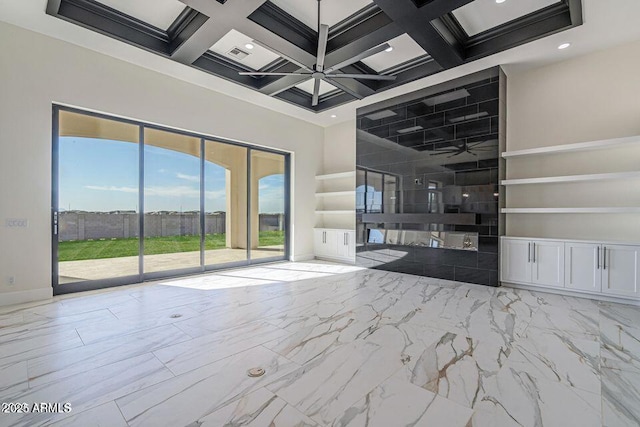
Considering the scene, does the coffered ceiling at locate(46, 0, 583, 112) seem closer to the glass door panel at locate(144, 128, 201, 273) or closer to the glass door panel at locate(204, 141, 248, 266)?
the glass door panel at locate(144, 128, 201, 273)

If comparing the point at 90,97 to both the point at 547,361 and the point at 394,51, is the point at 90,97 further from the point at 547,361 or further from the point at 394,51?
the point at 547,361

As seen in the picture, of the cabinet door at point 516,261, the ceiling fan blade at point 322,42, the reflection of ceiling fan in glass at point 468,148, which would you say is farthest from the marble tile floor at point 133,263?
the cabinet door at point 516,261

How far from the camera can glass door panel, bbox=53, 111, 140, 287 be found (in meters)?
4.15

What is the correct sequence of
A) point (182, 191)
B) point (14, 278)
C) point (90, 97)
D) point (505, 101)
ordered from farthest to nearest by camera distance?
point (182, 191)
point (505, 101)
point (90, 97)
point (14, 278)

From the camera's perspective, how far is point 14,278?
3.64m

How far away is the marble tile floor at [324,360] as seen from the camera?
170 centimetres

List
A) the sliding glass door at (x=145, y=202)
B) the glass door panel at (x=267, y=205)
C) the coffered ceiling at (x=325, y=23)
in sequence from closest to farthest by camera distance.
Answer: the coffered ceiling at (x=325, y=23) → the sliding glass door at (x=145, y=202) → the glass door panel at (x=267, y=205)

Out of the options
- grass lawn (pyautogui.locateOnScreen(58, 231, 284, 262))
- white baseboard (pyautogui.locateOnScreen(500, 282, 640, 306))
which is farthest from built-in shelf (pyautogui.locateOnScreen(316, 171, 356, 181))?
white baseboard (pyautogui.locateOnScreen(500, 282, 640, 306))

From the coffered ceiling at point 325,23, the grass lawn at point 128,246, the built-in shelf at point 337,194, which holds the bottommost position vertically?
the grass lawn at point 128,246

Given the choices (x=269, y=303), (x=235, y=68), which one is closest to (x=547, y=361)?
(x=269, y=303)

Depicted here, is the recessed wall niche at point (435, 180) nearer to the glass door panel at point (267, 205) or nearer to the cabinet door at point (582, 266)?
the cabinet door at point (582, 266)

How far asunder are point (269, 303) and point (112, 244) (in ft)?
9.54

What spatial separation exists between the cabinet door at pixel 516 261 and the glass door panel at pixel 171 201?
212 inches

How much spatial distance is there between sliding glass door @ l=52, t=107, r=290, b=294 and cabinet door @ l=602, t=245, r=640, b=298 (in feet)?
19.2
